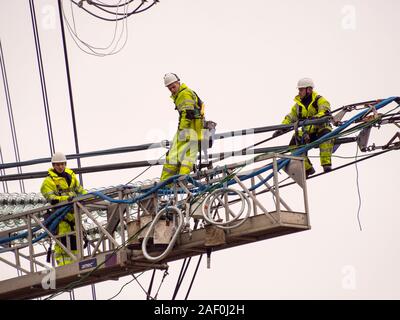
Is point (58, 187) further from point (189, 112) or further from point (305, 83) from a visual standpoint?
point (305, 83)

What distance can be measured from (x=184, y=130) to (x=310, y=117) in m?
2.48

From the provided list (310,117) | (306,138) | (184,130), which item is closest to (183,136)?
(184,130)

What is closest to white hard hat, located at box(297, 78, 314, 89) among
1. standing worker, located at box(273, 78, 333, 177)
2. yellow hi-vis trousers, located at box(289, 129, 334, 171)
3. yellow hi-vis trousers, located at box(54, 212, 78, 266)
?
standing worker, located at box(273, 78, 333, 177)

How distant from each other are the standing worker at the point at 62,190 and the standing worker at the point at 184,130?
7.64ft

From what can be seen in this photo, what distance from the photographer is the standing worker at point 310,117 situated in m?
28.1

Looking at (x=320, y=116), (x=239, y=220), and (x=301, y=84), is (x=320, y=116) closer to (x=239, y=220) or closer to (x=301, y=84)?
(x=301, y=84)

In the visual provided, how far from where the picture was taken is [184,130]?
2792cm

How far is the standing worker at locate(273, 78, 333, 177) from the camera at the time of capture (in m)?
28.1

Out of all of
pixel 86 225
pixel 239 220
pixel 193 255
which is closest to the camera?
pixel 239 220

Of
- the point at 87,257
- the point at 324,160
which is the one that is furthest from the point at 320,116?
A: the point at 87,257

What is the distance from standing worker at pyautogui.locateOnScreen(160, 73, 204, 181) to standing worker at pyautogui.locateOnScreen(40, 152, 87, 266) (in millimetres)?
2328

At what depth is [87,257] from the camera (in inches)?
1118

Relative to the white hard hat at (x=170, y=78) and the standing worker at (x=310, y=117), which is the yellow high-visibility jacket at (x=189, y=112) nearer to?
the white hard hat at (x=170, y=78)
